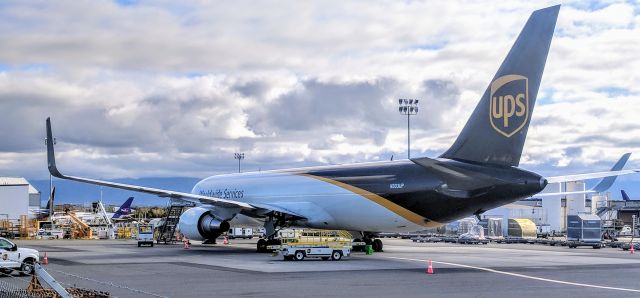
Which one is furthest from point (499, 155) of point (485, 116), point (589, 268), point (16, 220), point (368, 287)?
point (16, 220)

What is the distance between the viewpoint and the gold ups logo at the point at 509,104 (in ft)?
98.0

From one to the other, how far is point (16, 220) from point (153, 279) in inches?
2319

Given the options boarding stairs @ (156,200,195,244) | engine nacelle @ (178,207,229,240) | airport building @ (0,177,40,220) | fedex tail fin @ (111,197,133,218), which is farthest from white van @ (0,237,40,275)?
fedex tail fin @ (111,197,133,218)

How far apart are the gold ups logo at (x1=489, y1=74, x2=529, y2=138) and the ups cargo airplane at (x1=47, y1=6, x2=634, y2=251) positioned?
1.5 inches

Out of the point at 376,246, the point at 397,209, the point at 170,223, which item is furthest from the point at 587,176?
the point at 170,223

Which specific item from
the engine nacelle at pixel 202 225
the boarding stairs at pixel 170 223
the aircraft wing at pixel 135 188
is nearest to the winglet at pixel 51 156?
the aircraft wing at pixel 135 188

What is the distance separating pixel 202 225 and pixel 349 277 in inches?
777

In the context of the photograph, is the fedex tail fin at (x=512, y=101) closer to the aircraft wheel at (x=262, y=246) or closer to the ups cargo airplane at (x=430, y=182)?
the ups cargo airplane at (x=430, y=182)

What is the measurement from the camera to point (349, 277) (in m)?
24.0

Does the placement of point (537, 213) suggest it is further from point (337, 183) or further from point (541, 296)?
point (541, 296)

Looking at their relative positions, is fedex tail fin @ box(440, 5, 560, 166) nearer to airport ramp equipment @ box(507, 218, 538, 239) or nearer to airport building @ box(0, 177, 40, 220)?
airport ramp equipment @ box(507, 218, 538, 239)

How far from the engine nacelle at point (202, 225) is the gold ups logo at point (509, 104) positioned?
57.1 ft

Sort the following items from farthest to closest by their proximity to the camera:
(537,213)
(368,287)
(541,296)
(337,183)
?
(537,213) → (337,183) → (368,287) → (541,296)

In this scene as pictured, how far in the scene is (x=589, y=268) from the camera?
2872 centimetres
